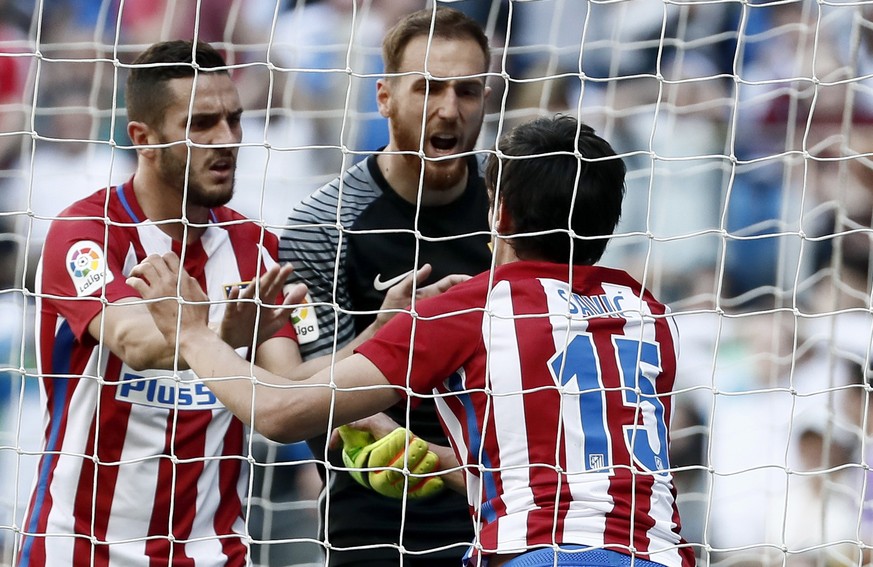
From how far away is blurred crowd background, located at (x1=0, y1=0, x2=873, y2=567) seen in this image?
3426 millimetres

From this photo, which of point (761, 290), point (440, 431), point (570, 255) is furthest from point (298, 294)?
point (761, 290)

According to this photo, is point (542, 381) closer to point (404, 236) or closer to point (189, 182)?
point (404, 236)

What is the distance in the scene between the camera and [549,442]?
1.80 m

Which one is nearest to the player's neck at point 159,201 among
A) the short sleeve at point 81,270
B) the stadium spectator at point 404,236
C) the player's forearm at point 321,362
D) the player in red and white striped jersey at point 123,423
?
the player in red and white striped jersey at point 123,423

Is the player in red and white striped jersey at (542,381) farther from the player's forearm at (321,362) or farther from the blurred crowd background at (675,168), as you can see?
the blurred crowd background at (675,168)

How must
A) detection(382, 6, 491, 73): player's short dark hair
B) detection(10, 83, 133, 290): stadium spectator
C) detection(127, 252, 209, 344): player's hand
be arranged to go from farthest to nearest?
detection(10, 83, 133, 290): stadium spectator, detection(382, 6, 491, 73): player's short dark hair, detection(127, 252, 209, 344): player's hand

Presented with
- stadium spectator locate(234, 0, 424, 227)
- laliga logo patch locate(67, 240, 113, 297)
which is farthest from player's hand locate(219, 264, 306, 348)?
stadium spectator locate(234, 0, 424, 227)

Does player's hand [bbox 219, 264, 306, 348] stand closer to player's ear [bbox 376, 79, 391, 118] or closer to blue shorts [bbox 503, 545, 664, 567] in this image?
blue shorts [bbox 503, 545, 664, 567]

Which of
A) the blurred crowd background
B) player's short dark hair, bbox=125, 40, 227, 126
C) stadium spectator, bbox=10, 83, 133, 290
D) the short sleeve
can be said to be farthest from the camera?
stadium spectator, bbox=10, 83, 133, 290

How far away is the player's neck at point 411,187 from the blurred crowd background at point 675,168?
929mm

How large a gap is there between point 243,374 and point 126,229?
24.8 inches

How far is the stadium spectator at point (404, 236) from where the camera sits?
247 centimetres

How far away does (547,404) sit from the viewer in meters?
1.80

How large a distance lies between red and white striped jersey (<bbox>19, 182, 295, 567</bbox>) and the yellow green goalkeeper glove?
346mm
